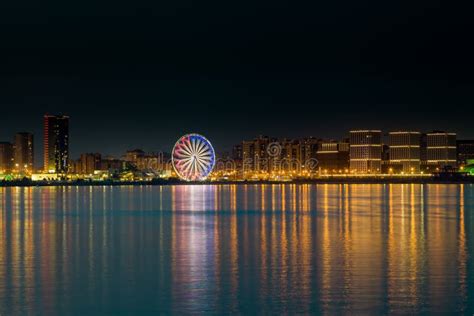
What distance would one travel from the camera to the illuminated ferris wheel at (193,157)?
11200cm

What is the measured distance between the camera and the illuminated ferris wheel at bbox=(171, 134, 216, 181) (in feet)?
367

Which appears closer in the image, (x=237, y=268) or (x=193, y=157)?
(x=237, y=268)

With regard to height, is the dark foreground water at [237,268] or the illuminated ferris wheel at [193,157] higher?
the illuminated ferris wheel at [193,157]

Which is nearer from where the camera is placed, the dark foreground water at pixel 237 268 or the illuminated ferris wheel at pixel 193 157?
the dark foreground water at pixel 237 268

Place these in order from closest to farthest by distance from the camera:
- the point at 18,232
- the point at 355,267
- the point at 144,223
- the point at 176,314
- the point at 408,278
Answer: the point at 176,314 < the point at 408,278 < the point at 355,267 < the point at 18,232 < the point at 144,223

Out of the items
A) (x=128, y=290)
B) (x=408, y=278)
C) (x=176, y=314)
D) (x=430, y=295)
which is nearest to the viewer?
(x=176, y=314)

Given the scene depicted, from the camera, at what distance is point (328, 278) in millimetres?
20734

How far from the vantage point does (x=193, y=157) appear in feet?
369

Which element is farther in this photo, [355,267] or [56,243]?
[56,243]

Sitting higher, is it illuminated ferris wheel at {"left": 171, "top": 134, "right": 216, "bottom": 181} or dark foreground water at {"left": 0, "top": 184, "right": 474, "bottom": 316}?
illuminated ferris wheel at {"left": 171, "top": 134, "right": 216, "bottom": 181}

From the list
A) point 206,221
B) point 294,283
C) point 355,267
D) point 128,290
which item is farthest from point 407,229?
point 128,290

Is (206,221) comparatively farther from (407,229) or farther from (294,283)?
(294,283)

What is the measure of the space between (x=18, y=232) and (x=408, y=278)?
21.3 metres

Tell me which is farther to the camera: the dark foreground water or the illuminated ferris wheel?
the illuminated ferris wheel
